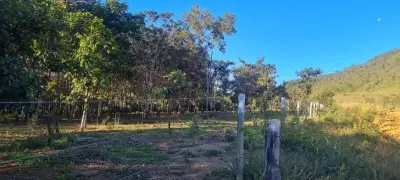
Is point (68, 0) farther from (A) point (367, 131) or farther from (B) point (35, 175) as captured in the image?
(A) point (367, 131)

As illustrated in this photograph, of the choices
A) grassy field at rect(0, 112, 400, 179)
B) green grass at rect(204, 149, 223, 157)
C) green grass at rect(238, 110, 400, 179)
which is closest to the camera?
green grass at rect(238, 110, 400, 179)

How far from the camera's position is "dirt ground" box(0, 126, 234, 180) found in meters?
5.85

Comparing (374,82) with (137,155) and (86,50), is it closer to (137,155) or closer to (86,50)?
(86,50)

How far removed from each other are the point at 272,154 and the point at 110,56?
16.0 m

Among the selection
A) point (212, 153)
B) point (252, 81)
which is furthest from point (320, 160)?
point (252, 81)

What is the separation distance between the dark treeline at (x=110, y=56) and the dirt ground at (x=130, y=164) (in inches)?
51.3

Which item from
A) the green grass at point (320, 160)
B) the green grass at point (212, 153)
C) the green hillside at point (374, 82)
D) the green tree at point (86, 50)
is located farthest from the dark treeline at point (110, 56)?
the green hillside at point (374, 82)

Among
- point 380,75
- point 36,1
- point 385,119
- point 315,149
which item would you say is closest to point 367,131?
point 385,119

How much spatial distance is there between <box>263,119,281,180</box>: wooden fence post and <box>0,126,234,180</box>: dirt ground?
2.87 metres

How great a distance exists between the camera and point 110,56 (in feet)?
58.0

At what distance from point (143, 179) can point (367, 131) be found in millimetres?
8677

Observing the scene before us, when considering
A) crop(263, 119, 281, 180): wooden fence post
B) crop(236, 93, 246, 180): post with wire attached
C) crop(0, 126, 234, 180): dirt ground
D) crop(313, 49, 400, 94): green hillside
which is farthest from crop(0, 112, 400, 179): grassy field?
crop(313, 49, 400, 94): green hillside

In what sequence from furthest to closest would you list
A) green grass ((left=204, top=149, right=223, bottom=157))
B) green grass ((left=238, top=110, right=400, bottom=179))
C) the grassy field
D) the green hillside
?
the green hillside < green grass ((left=204, top=149, right=223, bottom=157)) < the grassy field < green grass ((left=238, top=110, right=400, bottom=179))

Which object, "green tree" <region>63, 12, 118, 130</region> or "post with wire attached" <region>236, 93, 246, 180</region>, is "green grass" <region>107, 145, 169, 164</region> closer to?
"post with wire attached" <region>236, 93, 246, 180</region>
